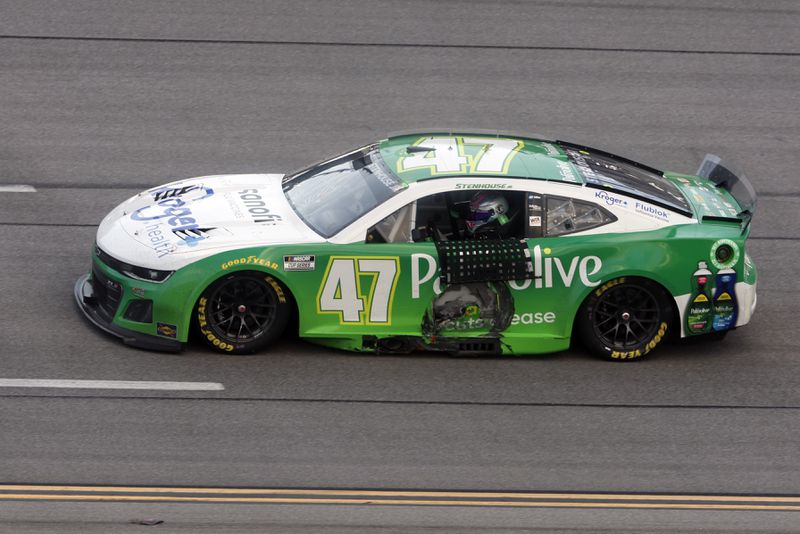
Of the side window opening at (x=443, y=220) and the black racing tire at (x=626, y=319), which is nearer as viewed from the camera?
the side window opening at (x=443, y=220)

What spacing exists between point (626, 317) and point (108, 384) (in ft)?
12.9

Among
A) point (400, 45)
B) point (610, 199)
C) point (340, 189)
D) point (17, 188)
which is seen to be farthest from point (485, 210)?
point (400, 45)

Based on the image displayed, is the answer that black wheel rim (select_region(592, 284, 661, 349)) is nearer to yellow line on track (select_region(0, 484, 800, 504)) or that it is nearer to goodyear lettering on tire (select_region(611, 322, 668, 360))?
goodyear lettering on tire (select_region(611, 322, 668, 360))

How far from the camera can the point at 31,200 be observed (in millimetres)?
11836

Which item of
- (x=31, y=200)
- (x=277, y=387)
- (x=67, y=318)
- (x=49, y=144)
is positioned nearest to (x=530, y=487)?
(x=277, y=387)

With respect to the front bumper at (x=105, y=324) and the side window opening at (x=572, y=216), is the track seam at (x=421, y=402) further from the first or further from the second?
the side window opening at (x=572, y=216)

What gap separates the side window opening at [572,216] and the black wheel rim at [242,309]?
85.8 inches

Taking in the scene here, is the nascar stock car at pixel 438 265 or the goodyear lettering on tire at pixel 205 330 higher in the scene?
the nascar stock car at pixel 438 265

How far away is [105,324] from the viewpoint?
9.54 m

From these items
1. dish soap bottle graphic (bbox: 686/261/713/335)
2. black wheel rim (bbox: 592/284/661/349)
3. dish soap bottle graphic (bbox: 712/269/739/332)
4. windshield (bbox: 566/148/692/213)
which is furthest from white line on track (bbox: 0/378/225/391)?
dish soap bottle graphic (bbox: 712/269/739/332)

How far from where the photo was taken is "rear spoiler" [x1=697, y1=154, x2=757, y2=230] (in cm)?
994

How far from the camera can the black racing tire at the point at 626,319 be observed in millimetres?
9523

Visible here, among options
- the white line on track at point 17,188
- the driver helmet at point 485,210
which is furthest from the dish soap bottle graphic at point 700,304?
the white line on track at point 17,188

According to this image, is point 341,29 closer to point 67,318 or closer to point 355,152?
point 355,152
